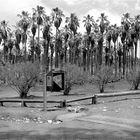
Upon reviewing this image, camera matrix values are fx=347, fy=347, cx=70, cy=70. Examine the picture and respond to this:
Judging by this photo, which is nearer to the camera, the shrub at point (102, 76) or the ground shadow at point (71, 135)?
the ground shadow at point (71, 135)

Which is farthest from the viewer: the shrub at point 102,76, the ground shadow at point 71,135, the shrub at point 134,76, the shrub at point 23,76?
the shrub at point 102,76

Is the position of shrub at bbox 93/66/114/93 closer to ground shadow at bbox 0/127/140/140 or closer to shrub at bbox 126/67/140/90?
shrub at bbox 126/67/140/90

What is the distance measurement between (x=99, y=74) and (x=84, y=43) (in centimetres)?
5984

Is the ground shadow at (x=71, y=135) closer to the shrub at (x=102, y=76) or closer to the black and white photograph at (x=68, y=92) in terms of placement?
the black and white photograph at (x=68, y=92)

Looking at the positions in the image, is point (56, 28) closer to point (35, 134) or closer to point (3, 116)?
point (3, 116)

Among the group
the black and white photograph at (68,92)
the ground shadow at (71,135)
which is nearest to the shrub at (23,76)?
the black and white photograph at (68,92)

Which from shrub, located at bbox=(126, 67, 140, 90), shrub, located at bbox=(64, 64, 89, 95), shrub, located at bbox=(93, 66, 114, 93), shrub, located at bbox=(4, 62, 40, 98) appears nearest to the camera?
shrub, located at bbox=(4, 62, 40, 98)

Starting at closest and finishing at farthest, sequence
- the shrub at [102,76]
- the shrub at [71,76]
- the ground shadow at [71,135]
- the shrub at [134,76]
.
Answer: the ground shadow at [71,135] → the shrub at [71,76] → the shrub at [134,76] → the shrub at [102,76]

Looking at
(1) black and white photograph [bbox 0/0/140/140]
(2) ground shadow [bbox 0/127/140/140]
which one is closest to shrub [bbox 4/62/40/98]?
(1) black and white photograph [bbox 0/0/140/140]

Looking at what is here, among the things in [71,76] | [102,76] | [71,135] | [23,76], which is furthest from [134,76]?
[71,135]

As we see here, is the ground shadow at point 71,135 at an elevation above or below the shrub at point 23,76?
below

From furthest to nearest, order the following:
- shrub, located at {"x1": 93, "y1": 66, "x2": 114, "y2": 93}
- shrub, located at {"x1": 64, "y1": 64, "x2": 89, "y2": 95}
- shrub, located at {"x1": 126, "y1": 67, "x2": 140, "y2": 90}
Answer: shrub, located at {"x1": 93, "y1": 66, "x2": 114, "y2": 93}, shrub, located at {"x1": 126, "y1": 67, "x2": 140, "y2": 90}, shrub, located at {"x1": 64, "y1": 64, "x2": 89, "y2": 95}

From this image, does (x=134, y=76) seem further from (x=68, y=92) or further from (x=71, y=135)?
(x=71, y=135)

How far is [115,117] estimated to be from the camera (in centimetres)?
1530
